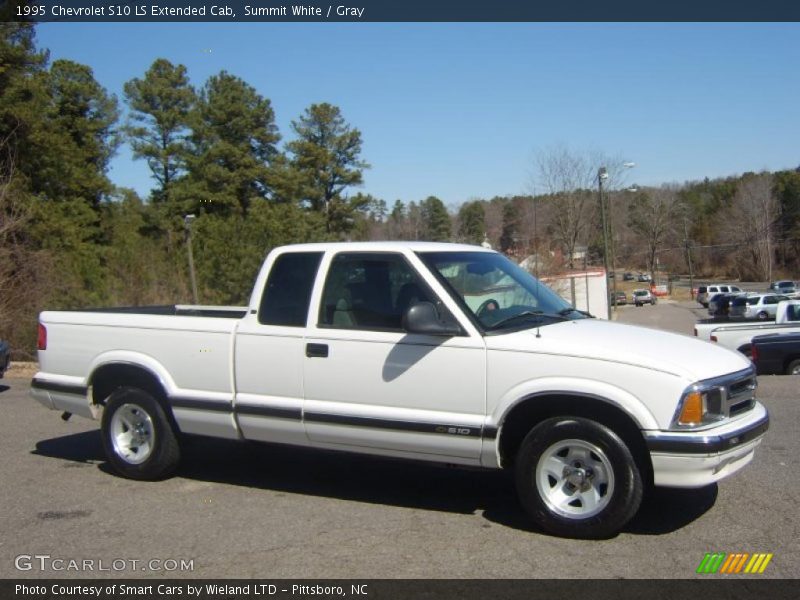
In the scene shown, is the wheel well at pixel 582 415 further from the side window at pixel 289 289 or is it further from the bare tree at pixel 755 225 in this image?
the bare tree at pixel 755 225

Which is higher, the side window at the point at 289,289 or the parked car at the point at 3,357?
the side window at the point at 289,289

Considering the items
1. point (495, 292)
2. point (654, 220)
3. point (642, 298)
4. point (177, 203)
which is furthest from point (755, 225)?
point (495, 292)

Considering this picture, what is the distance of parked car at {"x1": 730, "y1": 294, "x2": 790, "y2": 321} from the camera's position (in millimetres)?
38647

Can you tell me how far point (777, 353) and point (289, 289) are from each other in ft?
36.5

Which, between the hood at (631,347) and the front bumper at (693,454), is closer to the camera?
the front bumper at (693,454)

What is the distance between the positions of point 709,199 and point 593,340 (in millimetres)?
116671

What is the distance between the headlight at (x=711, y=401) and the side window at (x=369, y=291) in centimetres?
180

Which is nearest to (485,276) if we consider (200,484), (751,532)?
(751,532)

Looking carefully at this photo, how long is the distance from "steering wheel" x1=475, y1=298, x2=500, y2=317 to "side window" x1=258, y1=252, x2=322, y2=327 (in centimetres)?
129

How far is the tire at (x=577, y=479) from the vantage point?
177 inches

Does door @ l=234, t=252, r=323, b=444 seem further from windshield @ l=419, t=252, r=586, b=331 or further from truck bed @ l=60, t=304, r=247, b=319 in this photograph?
windshield @ l=419, t=252, r=586, b=331

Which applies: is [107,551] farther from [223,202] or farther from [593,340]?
[223,202]

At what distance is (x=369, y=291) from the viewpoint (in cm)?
549

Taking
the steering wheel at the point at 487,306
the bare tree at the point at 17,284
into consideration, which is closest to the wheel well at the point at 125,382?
the steering wheel at the point at 487,306
